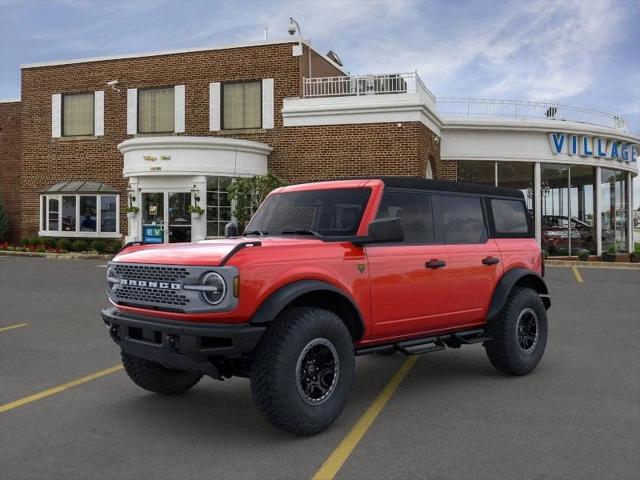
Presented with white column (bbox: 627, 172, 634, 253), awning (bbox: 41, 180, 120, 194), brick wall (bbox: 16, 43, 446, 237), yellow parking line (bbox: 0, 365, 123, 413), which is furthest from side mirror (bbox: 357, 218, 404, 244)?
white column (bbox: 627, 172, 634, 253)

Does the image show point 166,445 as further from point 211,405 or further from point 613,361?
point 613,361

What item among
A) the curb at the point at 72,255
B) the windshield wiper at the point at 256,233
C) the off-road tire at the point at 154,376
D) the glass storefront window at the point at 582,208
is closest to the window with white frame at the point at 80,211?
the curb at the point at 72,255

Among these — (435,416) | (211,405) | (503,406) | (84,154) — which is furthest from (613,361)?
(84,154)

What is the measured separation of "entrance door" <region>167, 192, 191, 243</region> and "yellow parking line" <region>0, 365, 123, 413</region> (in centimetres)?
1550

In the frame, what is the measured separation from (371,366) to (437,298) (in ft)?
5.15

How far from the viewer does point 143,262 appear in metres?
4.72

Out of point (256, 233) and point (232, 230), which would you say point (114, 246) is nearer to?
point (232, 230)

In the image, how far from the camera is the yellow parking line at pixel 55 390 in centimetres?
530

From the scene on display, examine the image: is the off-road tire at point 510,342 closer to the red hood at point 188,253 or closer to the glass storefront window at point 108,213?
the red hood at point 188,253

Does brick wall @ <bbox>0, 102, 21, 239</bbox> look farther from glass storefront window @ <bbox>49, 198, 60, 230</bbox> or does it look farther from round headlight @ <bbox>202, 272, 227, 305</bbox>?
round headlight @ <bbox>202, 272, 227, 305</bbox>

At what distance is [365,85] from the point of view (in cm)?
2203

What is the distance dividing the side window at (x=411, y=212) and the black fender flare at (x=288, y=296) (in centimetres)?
94

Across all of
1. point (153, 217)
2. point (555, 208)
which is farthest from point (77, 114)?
point (555, 208)

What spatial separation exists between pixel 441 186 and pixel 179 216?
56.1 feet
